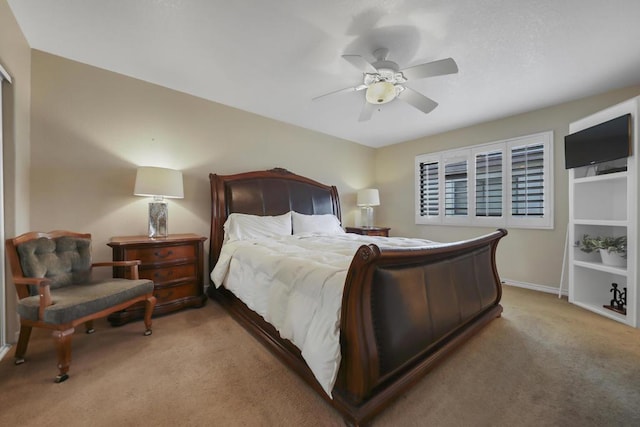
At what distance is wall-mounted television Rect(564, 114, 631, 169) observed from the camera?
2.43 meters

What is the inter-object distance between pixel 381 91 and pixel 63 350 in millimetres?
3008

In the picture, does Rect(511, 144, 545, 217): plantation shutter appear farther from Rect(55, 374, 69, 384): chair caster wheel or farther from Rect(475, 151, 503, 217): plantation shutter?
Rect(55, 374, 69, 384): chair caster wheel

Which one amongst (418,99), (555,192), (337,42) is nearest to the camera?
(337,42)

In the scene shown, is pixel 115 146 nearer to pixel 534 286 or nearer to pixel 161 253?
pixel 161 253

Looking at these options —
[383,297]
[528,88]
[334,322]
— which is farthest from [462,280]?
[528,88]

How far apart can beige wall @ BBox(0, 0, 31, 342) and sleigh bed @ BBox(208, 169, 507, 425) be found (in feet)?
5.55

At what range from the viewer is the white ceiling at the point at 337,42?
5.88 ft

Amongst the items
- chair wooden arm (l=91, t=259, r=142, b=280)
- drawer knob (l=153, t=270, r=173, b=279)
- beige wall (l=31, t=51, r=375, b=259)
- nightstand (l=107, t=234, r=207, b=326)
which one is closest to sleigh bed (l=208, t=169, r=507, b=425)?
nightstand (l=107, t=234, r=207, b=326)

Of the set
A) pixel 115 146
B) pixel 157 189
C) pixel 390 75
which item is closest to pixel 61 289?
pixel 157 189

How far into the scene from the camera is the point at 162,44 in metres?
2.20

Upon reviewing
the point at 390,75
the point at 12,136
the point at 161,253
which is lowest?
the point at 161,253

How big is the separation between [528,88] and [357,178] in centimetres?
293

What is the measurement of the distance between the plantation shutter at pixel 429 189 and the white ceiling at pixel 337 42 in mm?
1622

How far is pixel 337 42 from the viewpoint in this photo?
213 cm
